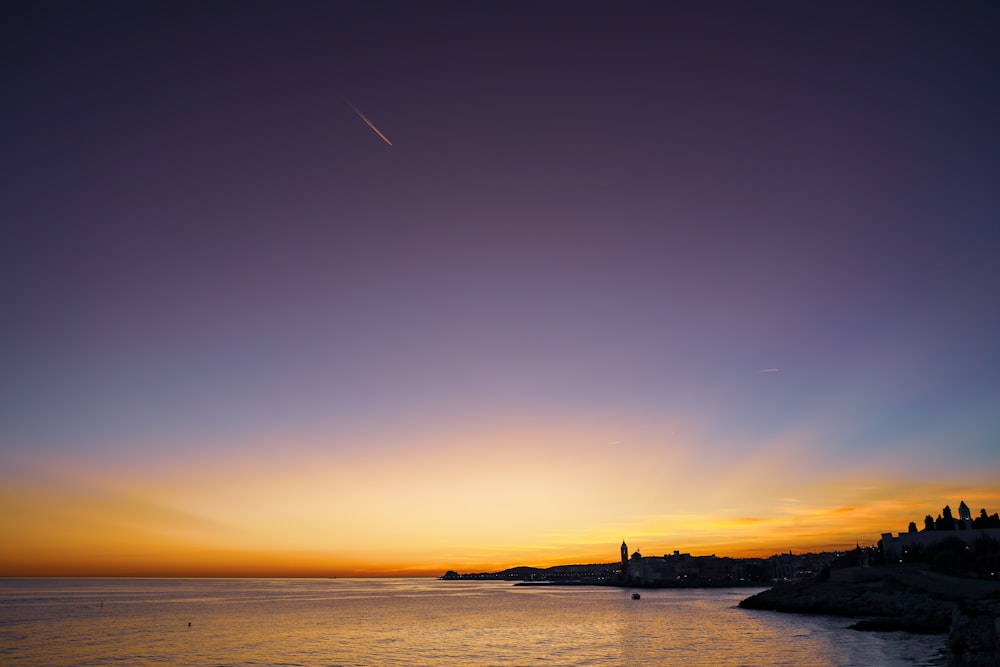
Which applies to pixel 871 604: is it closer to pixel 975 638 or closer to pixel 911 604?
pixel 911 604

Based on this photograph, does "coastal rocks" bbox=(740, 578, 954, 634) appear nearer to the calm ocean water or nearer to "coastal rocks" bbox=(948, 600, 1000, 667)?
the calm ocean water

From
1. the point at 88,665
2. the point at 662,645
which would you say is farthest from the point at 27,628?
the point at 662,645

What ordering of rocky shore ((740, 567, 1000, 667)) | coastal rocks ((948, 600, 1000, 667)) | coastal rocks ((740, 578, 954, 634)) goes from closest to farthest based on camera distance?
coastal rocks ((948, 600, 1000, 667))
rocky shore ((740, 567, 1000, 667))
coastal rocks ((740, 578, 954, 634))

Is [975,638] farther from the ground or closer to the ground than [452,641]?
farther from the ground

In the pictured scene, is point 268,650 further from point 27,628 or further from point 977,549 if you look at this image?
point 977,549

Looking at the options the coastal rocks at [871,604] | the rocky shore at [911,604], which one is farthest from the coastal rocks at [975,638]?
the coastal rocks at [871,604]

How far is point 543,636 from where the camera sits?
76.8m

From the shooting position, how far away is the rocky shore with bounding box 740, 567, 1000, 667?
4388 centimetres

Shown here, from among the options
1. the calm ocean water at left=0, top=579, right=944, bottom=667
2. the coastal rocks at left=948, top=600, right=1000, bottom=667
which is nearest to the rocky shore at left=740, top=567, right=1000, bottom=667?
the coastal rocks at left=948, top=600, right=1000, bottom=667

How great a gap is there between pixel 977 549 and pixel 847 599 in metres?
31.9

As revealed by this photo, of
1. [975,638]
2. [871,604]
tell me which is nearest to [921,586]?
[871,604]

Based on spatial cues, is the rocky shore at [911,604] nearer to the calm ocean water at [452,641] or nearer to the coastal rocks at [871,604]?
the coastal rocks at [871,604]

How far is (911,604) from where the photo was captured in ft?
269

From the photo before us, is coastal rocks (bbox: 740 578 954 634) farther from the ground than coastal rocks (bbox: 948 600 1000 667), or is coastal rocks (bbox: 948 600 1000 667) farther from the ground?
coastal rocks (bbox: 948 600 1000 667)
